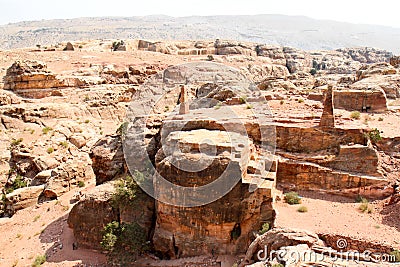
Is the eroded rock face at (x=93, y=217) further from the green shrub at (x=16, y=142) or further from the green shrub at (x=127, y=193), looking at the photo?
the green shrub at (x=16, y=142)

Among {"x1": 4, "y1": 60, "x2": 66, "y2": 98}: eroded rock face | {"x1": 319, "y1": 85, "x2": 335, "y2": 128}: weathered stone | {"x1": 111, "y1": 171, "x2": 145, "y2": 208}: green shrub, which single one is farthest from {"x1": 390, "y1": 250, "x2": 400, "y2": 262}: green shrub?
{"x1": 4, "y1": 60, "x2": 66, "y2": 98}: eroded rock face

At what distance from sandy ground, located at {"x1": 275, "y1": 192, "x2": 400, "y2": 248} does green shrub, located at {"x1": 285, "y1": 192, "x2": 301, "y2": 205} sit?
173mm

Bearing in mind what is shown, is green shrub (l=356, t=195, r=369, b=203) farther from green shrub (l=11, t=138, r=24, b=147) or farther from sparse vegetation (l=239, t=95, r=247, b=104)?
green shrub (l=11, t=138, r=24, b=147)

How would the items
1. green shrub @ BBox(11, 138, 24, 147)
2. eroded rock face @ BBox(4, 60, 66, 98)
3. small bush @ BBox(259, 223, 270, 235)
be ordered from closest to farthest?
small bush @ BBox(259, 223, 270, 235) < green shrub @ BBox(11, 138, 24, 147) < eroded rock face @ BBox(4, 60, 66, 98)

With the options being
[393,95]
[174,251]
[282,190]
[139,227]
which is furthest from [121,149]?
[393,95]

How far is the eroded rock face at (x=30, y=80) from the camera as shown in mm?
26656

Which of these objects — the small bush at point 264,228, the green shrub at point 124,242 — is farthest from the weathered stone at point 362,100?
the green shrub at point 124,242

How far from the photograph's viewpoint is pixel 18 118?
24141 mm

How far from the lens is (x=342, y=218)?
11383mm

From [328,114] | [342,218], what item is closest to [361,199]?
[342,218]

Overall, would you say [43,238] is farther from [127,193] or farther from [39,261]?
[127,193]

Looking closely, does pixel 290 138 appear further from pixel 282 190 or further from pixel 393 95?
pixel 393 95

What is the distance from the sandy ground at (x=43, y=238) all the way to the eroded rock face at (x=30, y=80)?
1226 cm

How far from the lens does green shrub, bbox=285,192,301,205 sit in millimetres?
12539
